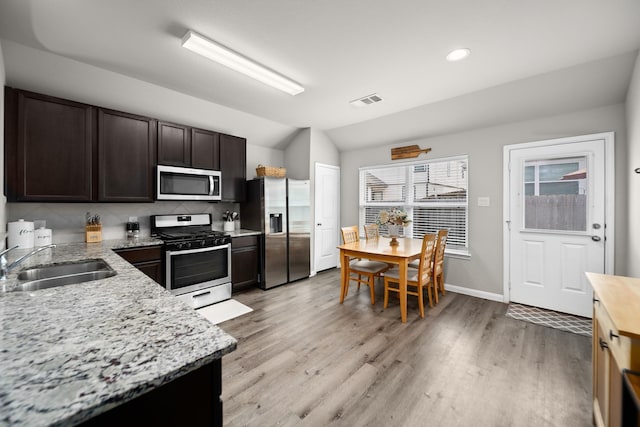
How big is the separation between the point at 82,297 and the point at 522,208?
425 cm

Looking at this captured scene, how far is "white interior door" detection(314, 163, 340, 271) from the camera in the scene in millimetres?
4871

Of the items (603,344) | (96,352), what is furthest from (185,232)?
(603,344)

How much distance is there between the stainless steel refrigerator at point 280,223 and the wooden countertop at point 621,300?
3.42 m

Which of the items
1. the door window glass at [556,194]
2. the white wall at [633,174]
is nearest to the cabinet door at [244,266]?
the door window glass at [556,194]

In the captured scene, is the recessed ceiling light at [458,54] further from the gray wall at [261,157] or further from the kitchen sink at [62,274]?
the gray wall at [261,157]

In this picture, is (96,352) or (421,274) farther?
(421,274)

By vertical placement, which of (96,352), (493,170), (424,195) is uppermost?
(493,170)

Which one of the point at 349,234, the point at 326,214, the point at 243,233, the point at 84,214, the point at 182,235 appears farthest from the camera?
the point at 326,214

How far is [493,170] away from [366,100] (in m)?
1.94

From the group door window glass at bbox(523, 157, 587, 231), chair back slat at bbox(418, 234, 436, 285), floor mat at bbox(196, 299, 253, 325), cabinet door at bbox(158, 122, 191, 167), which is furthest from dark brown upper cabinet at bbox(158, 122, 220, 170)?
door window glass at bbox(523, 157, 587, 231)

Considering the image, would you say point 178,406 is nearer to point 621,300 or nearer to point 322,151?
point 621,300

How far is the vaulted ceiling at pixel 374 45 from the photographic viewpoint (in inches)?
74.5

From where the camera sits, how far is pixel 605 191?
293 centimetres

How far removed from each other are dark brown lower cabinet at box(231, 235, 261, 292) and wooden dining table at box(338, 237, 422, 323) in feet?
4.49
